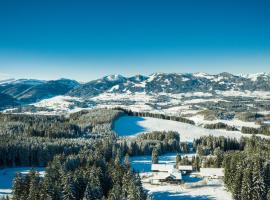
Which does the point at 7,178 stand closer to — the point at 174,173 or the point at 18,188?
the point at 18,188

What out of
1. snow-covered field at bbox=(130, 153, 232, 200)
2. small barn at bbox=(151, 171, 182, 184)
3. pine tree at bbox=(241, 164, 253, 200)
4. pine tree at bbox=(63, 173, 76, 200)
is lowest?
snow-covered field at bbox=(130, 153, 232, 200)

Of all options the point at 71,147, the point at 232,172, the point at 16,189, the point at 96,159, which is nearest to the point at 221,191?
the point at 232,172

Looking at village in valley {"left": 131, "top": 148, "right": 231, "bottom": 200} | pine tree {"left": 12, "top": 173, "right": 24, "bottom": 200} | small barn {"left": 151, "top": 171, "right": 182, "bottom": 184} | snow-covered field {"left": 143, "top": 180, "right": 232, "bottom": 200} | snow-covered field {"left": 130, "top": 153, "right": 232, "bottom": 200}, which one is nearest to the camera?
pine tree {"left": 12, "top": 173, "right": 24, "bottom": 200}

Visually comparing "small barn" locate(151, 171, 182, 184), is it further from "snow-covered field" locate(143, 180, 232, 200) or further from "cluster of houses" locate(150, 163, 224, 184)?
"snow-covered field" locate(143, 180, 232, 200)

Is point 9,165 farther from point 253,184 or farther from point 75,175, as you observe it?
point 253,184

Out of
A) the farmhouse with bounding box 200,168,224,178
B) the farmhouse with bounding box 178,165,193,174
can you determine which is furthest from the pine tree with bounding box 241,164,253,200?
the farmhouse with bounding box 178,165,193,174

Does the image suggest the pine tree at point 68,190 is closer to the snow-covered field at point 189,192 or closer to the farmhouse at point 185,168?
the snow-covered field at point 189,192

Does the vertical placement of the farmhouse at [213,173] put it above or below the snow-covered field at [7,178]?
above

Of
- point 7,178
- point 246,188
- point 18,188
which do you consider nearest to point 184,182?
point 246,188

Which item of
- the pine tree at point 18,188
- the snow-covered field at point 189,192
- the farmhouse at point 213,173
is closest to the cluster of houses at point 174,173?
the farmhouse at point 213,173
